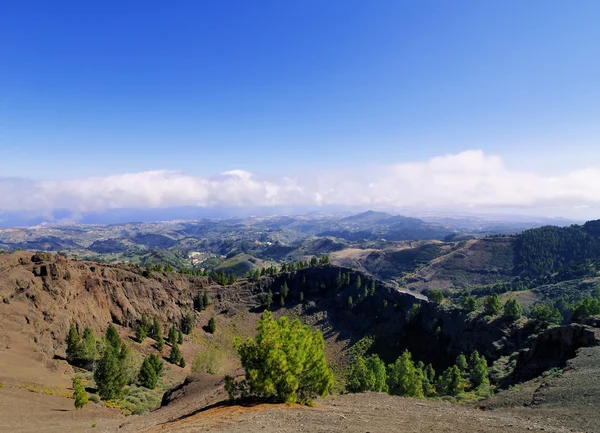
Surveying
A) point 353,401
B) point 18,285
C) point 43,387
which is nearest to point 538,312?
point 353,401

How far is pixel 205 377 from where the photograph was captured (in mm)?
62719

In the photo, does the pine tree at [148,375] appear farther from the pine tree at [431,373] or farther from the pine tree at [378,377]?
the pine tree at [431,373]

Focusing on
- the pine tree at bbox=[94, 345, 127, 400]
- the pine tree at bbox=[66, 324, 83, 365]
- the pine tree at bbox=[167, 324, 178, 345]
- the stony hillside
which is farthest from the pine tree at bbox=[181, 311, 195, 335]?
the pine tree at bbox=[94, 345, 127, 400]

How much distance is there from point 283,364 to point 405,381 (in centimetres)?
4404

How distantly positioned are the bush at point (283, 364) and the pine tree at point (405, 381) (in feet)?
123

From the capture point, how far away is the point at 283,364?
101ft

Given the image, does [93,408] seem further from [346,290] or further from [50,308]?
[346,290]

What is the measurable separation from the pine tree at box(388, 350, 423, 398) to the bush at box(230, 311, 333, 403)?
3757cm

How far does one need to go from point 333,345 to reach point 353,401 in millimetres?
85979

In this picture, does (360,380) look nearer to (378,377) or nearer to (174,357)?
(378,377)

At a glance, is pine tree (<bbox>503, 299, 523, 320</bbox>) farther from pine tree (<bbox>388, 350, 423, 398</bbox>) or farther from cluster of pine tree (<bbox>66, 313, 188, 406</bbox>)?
cluster of pine tree (<bbox>66, 313, 188, 406</bbox>)

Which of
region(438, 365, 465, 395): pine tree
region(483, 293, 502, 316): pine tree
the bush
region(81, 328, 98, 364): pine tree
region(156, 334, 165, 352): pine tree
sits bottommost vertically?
region(156, 334, 165, 352): pine tree

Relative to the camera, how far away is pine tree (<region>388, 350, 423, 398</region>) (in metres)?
63.5

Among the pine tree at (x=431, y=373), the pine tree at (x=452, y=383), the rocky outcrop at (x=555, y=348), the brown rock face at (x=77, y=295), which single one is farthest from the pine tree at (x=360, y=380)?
the brown rock face at (x=77, y=295)
